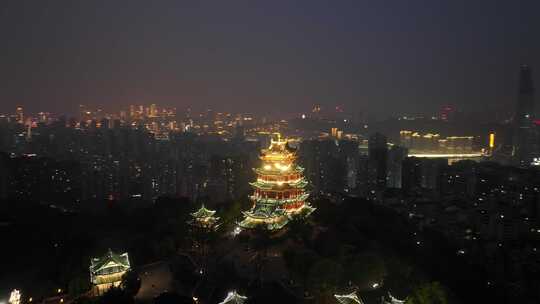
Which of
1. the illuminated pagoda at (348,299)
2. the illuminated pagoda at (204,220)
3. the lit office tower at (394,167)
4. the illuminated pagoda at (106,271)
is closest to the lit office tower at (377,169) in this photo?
the lit office tower at (394,167)

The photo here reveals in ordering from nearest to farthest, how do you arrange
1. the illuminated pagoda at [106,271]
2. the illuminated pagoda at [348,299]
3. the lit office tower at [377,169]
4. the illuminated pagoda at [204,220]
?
the illuminated pagoda at [348,299] → the illuminated pagoda at [106,271] → the illuminated pagoda at [204,220] → the lit office tower at [377,169]

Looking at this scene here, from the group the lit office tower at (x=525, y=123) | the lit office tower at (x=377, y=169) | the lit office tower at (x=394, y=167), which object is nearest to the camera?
the lit office tower at (x=377, y=169)

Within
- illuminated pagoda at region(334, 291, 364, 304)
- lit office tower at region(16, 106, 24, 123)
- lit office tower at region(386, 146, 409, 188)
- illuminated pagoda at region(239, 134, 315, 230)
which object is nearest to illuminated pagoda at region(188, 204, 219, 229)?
illuminated pagoda at region(239, 134, 315, 230)

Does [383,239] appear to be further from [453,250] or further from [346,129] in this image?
[346,129]

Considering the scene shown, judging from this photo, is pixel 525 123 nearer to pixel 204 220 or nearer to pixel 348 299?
pixel 204 220

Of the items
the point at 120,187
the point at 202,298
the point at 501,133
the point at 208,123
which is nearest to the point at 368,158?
the point at 120,187

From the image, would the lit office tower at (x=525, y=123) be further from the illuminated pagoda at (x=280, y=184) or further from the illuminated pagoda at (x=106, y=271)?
the illuminated pagoda at (x=106, y=271)
